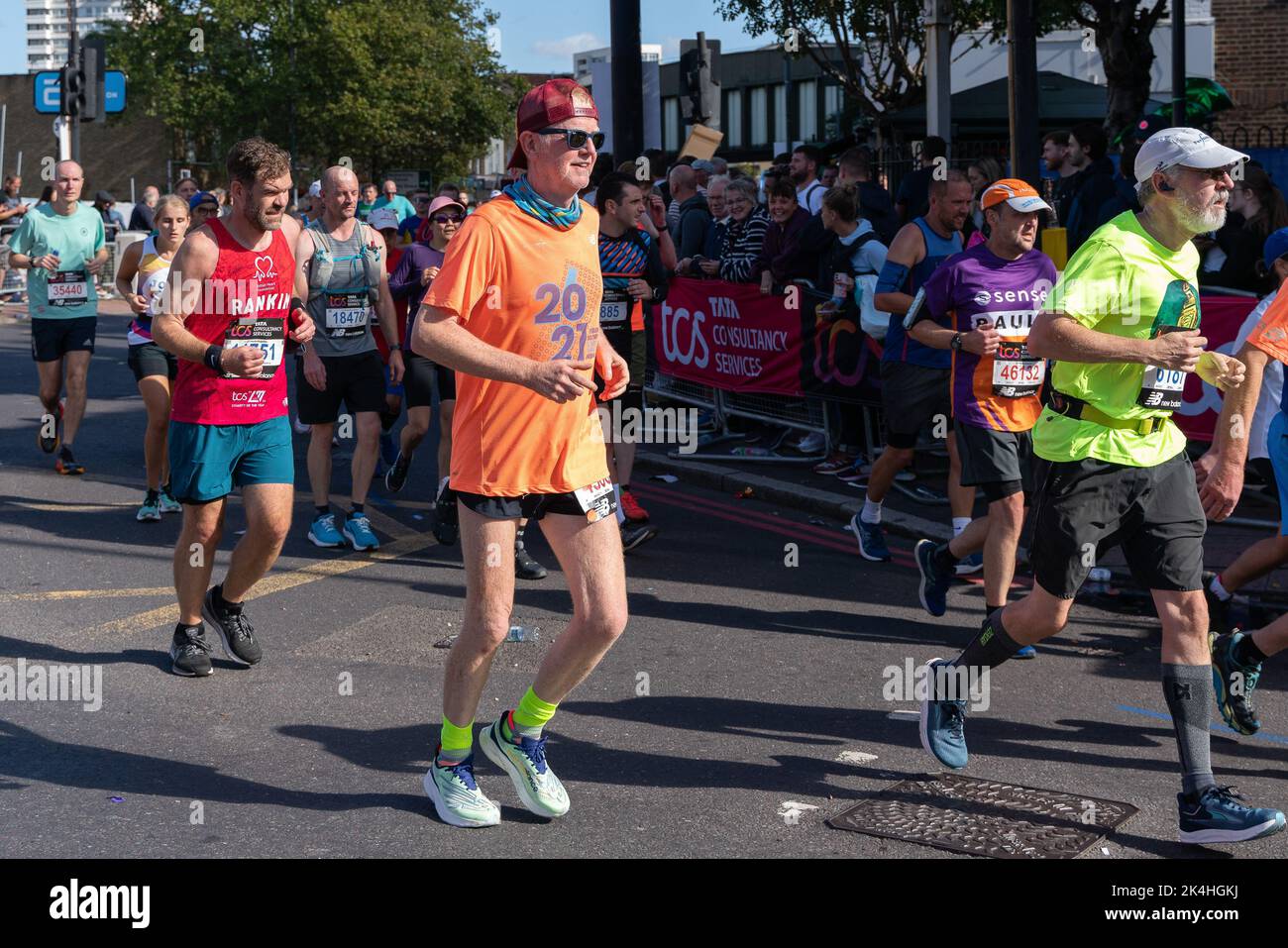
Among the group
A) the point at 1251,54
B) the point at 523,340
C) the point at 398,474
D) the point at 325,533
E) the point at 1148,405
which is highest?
the point at 1251,54

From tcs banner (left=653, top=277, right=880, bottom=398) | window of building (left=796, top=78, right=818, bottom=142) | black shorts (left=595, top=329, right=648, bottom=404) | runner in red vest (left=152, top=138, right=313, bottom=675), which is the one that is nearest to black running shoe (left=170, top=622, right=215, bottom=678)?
runner in red vest (left=152, top=138, right=313, bottom=675)

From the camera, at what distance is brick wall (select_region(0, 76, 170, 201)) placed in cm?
7906

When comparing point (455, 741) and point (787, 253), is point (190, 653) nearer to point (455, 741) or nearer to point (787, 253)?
point (455, 741)

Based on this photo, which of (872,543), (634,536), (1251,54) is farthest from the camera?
(1251,54)

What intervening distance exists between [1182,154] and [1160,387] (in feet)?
2.26

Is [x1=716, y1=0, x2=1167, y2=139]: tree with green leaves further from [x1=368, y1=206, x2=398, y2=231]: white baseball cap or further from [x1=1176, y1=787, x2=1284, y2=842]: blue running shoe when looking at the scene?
[x1=1176, y1=787, x2=1284, y2=842]: blue running shoe

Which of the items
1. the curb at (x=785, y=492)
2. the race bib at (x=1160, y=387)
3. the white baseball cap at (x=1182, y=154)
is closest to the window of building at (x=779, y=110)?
the curb at (x=785, y=492)

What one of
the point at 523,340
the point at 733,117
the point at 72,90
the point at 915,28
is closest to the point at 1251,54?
the point at 915,28

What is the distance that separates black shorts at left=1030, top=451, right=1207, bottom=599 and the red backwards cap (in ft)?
5.96

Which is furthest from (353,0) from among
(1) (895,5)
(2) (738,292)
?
(2) (738,292)

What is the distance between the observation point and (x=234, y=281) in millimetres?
6480

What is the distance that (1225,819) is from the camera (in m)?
4.50

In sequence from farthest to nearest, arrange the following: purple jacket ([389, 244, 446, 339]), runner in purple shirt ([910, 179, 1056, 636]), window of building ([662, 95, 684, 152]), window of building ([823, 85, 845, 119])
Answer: window of building ([662, 95, 684, 152]) → window of building ([823, 85, 845, 119]) → purple jacket ([389, 244, 446, 339]) → runner in purple shirt ([910, 179, 1056, 636])

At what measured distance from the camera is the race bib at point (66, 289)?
36.5 ft
